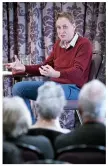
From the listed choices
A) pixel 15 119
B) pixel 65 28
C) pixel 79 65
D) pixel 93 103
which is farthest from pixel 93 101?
pixel 65 28

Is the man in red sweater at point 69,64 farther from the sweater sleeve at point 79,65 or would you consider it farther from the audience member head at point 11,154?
the audience member head at point 11,154

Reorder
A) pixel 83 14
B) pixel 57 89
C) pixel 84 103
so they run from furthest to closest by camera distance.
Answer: pixel 83 14, pixel 57 89, pixel 84 103

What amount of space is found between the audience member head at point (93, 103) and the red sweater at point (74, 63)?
77 cm

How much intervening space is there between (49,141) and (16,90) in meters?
1.03

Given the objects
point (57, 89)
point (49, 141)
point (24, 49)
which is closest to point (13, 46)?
point (24, 49)

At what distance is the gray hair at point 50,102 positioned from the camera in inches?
58.6

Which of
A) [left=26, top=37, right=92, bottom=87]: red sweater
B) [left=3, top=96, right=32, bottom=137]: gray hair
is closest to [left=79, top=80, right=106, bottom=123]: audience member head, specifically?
[left=3, top=96, right=32, bottom=137]: gray hair

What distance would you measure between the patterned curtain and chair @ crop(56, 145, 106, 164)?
2.03 meters

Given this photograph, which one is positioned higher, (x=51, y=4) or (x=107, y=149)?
(x=51, y=4)

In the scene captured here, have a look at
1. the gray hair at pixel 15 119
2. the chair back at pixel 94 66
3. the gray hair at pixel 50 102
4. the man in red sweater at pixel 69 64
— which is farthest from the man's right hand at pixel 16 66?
the gray hair at pixel 15 119

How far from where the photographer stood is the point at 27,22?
131 inches

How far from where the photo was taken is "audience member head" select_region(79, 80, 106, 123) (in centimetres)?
137

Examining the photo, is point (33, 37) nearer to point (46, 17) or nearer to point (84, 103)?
point (46, 17)

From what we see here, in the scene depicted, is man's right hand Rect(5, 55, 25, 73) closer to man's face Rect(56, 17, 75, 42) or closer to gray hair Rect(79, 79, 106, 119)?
man's face Rect(56, 17, 75, 42)
